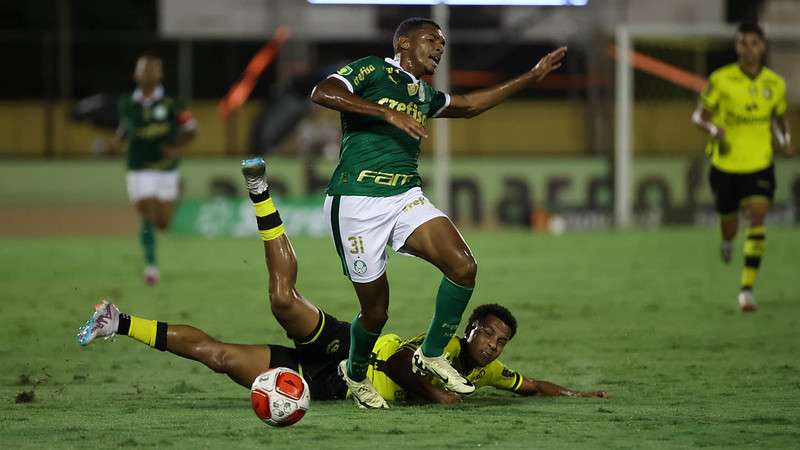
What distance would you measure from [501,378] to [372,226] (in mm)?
1187

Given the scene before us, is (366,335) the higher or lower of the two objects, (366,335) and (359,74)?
the lower

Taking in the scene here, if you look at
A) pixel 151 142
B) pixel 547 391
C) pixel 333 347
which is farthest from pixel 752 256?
pixel 151 142

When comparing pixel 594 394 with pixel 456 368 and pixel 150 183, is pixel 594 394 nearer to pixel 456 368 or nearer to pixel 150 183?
pixel 456 368

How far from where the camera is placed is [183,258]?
753 inches

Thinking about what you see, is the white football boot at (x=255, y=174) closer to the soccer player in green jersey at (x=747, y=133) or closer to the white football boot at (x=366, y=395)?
the white football boot at (x=366, y=395)

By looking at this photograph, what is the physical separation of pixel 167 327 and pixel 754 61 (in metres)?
7.25

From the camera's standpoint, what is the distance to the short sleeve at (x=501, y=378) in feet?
25.0

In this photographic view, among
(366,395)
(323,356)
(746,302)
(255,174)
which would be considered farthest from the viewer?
(746,302)

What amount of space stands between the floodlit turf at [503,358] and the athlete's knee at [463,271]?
709 mm

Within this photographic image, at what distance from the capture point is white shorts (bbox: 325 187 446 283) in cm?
729

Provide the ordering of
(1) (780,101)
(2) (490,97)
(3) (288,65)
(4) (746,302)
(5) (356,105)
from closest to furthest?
1. (5) (356,105)
2. (2) (490,97)
3. (4) (746,302)
4. (1) (780,101)
5. (3) (288,65)

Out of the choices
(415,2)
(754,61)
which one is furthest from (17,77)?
(754,61)

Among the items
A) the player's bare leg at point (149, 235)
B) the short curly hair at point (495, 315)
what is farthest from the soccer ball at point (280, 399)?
the player's bare leg at point (149, 235)

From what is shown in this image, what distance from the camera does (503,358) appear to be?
9.52 metres
